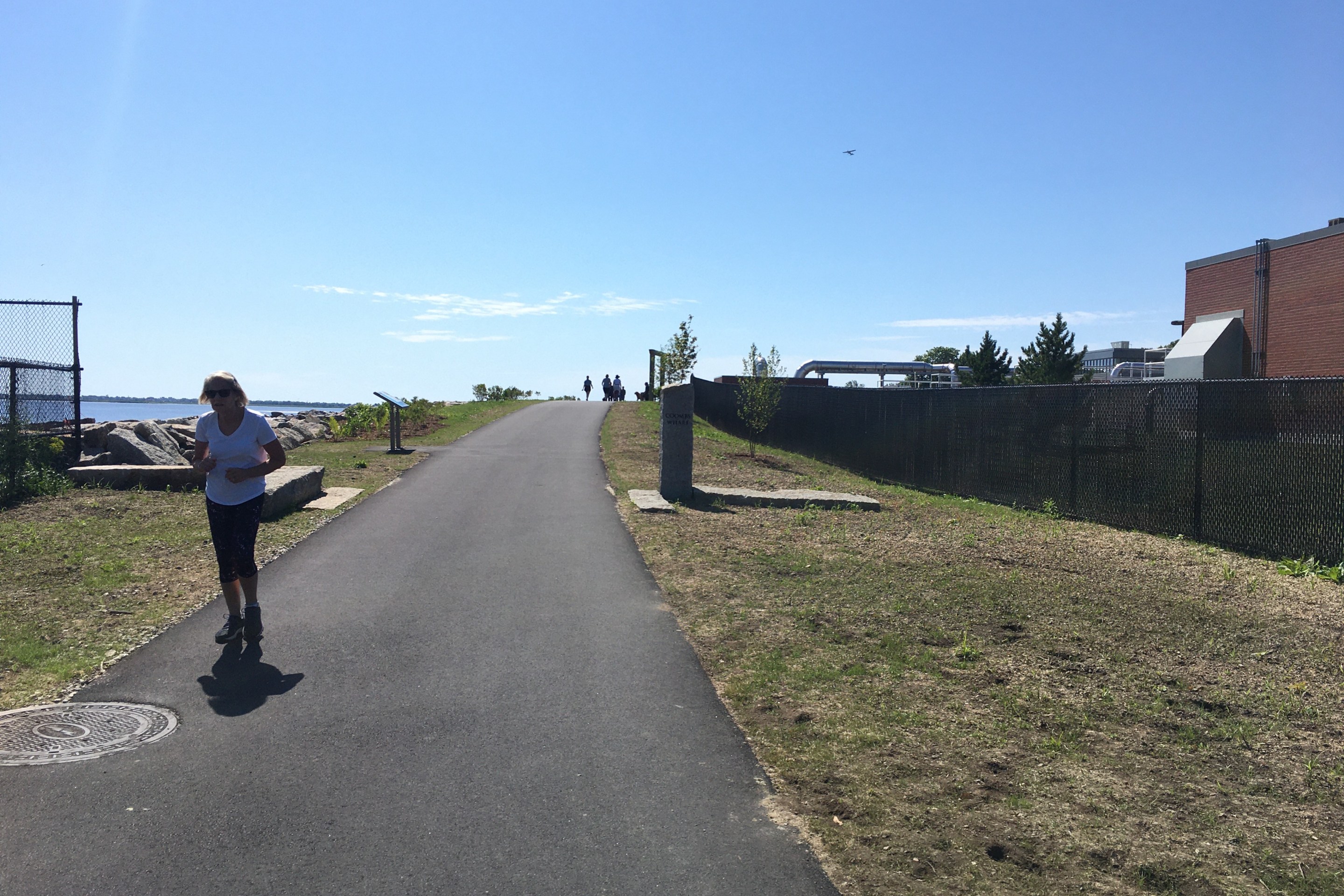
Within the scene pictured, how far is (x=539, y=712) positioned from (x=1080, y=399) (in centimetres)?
919

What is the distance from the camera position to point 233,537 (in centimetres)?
578

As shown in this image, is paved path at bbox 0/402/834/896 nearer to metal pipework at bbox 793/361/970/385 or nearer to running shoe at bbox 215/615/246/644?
running shoe at bbox 215/615/246/644

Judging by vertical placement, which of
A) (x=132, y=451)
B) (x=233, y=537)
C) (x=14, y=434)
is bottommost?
(x=233, y=537)

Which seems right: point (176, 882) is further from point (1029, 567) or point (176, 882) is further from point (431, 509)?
point (431, 509)

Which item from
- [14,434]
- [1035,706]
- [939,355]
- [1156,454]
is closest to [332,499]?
[14,434]

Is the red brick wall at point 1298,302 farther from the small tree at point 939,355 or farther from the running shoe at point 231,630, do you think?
the small tree at point 939,355

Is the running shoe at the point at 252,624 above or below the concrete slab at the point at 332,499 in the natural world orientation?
→ below

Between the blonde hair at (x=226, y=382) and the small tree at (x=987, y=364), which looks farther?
the small tree at (x=987, y=364)

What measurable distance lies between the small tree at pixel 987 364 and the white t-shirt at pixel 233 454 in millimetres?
63471

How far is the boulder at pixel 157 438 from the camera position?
14602mm

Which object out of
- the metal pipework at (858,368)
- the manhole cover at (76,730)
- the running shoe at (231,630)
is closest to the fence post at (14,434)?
the running shoe at (231,630)

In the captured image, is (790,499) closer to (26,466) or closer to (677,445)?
(677,445)

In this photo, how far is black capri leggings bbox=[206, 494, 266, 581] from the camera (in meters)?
5.76

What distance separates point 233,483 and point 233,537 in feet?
1.11
